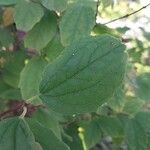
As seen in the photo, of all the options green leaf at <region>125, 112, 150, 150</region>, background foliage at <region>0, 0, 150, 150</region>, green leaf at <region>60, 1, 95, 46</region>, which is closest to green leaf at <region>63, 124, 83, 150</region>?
Result: background foliage at <region>0, 0, 150, 150</region>

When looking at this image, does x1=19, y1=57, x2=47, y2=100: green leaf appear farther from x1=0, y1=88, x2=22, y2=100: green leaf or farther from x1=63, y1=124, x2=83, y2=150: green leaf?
x1=63, y1=124, x2=83, y2=150: green leaf

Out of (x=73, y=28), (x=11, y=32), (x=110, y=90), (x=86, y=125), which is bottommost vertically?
(x=86, y=125)

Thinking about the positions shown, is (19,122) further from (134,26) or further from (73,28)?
(134,26)

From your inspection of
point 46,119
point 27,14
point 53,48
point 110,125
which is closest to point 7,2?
point 27,14

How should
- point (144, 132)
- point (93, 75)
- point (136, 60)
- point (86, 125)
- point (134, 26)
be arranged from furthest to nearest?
1. point (134, 26)
2. point (136, 60)
3. point (86, 125)
4. point (144, 132)
5. point (93, 75)

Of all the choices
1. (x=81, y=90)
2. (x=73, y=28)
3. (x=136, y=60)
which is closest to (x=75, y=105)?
(x=81, y=90)
